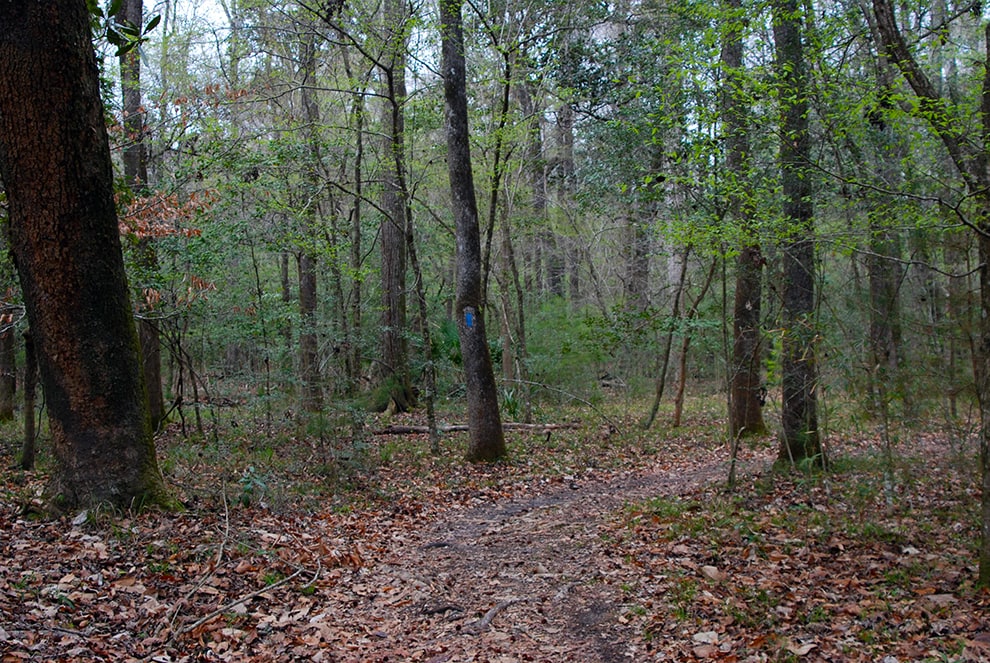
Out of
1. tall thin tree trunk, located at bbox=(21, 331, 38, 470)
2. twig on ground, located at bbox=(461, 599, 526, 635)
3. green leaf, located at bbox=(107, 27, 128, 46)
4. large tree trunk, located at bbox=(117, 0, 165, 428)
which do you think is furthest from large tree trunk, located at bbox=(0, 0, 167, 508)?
large tree trunk, located at bbox=(117, 0, 165, 428)

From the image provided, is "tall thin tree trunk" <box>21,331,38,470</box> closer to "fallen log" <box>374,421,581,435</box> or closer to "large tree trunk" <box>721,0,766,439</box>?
"fallen log" <box>374,421,581,435</box>

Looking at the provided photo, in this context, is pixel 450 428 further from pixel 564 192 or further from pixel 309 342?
pixel 564 192

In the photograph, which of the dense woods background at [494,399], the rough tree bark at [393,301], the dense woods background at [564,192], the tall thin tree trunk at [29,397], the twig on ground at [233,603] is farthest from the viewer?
the rough tree bark at [393,301]

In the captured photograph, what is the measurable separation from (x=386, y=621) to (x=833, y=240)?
5508 millimetres

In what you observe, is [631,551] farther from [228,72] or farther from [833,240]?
[228,72]

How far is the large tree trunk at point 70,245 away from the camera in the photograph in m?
5.54

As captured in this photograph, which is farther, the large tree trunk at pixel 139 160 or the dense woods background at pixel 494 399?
the large tree trunk at pixel 139 160

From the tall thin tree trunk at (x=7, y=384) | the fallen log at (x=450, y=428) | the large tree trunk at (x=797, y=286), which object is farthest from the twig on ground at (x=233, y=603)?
the tall thin tree trunk at (x=7, y=384)

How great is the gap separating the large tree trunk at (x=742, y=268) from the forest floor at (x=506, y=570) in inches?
75.1

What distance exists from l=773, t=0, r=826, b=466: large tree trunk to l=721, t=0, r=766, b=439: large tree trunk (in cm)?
43

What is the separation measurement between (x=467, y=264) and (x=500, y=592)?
20.0ft

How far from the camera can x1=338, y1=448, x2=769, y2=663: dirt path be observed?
4.63 metres

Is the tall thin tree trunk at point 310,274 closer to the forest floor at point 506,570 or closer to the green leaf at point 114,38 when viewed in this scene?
the forest floor at point 506,570

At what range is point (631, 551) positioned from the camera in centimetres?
644
